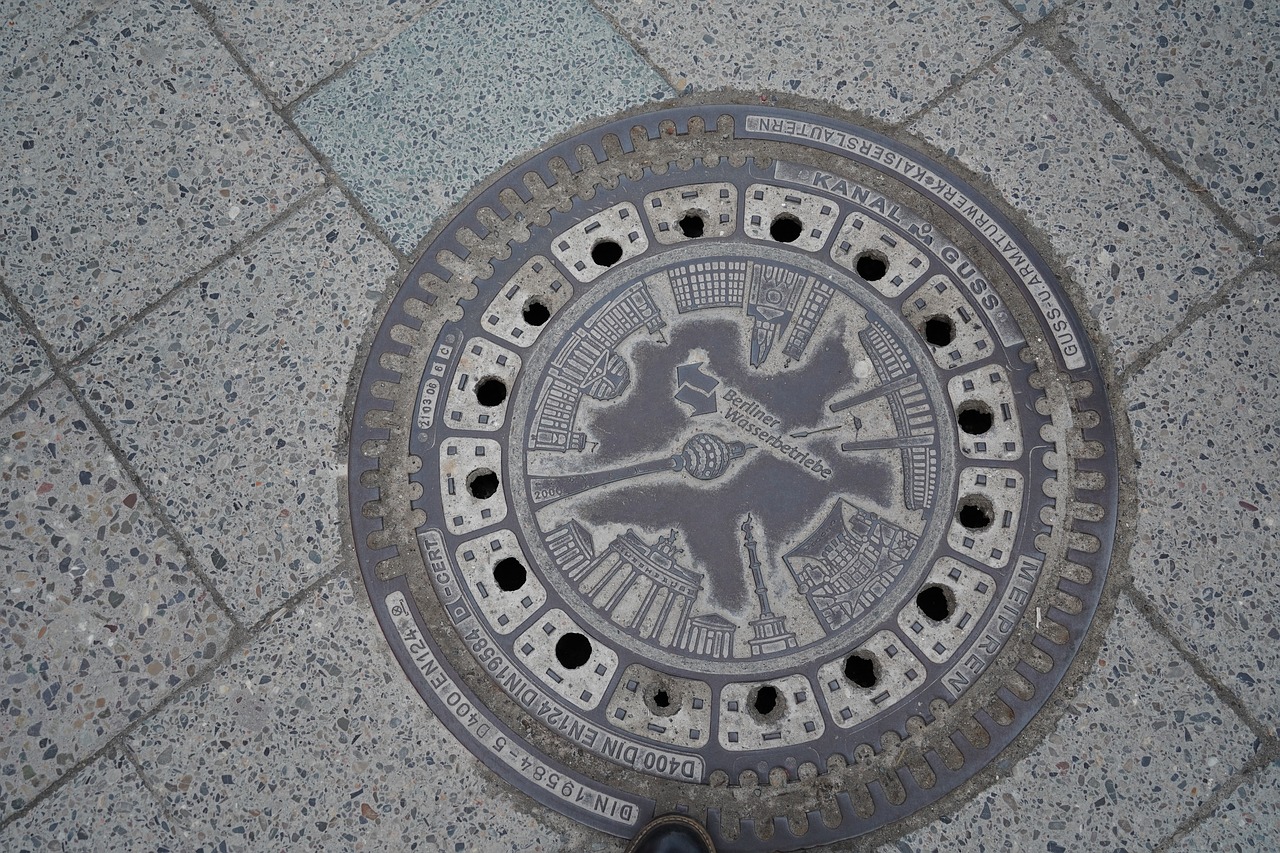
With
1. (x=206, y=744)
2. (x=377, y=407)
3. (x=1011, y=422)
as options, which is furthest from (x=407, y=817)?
(x=1011, y=422)

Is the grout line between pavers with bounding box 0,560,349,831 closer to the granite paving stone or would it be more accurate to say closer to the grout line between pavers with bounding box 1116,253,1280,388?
the granite paving stone

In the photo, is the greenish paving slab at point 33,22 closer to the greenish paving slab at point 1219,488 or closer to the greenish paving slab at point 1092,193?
the greenish paving slab at point 1092,193

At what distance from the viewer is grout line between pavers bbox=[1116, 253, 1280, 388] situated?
2.52m

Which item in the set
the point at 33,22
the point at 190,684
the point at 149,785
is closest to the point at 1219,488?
the point at 190,684

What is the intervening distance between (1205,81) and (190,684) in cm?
331

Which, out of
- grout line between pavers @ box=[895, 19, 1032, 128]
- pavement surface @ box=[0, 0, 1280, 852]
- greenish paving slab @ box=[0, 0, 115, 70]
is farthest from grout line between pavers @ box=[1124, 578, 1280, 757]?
greenish paving slab @ box=[0, 0, 115, 70]

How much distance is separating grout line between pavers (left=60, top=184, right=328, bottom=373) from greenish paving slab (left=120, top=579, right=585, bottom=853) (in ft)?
3.11

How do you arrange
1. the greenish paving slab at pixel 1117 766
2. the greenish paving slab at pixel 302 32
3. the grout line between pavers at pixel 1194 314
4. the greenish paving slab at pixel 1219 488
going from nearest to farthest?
1. the greenish paving slab at pixel 1117 766
2. the greenish paving slab at pixel 1219 488
3. the grout line between pavers at pixel 1194 314
4. the greenish paving slab at pixel 302 32

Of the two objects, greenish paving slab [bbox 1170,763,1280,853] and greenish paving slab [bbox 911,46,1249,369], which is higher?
greenish paving slab [bbox 911,46,1249,369]

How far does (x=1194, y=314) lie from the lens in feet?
8.39

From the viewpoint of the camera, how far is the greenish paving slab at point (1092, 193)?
2.56 meters

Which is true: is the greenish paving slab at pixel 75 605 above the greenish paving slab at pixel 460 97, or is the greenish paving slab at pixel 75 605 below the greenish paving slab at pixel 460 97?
below

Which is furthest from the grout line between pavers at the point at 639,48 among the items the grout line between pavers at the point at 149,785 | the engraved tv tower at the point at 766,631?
the grout line between pavers at the point at 149,785

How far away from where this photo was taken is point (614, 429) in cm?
243
